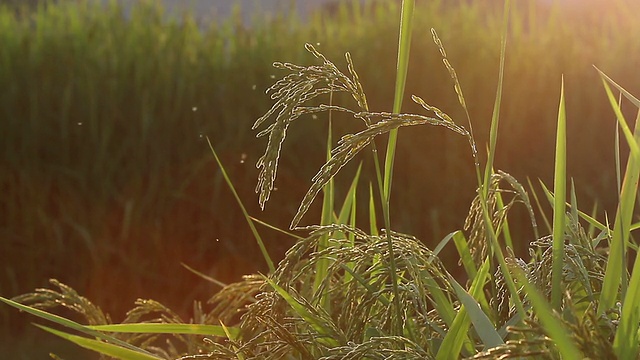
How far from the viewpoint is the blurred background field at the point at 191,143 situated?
442 cm

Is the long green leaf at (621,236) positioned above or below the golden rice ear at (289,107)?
below

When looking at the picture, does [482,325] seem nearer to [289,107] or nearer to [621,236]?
[621,236]

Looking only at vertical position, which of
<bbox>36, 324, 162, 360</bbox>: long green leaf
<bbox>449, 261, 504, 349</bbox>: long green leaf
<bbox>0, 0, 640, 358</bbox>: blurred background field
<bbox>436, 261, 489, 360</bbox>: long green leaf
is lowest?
<bbox>0, 0, 640, 358</bbox>: blurred background field

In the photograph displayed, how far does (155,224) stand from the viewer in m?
4.45

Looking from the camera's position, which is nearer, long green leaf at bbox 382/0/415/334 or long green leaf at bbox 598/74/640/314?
long green leaf at bbox 598/74/640/314

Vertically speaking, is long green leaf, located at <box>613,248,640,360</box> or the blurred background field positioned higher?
long green leaf, located at <box>613,248,640,360</box>

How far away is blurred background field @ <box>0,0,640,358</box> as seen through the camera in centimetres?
442

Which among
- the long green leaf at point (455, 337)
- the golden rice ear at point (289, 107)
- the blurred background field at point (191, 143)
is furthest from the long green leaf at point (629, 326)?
the blurred background field at point (191, 143)

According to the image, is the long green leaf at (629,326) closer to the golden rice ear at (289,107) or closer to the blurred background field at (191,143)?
the golden rice ear at (289,107)

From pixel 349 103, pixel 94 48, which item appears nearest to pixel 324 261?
pixel 349 103

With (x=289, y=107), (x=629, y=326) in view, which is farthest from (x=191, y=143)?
(x=629, y=326)

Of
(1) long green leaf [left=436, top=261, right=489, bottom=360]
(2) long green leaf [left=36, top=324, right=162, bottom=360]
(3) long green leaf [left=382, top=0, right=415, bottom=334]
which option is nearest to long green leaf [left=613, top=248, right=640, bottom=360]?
(1) long green leaf [left=436, top=261, right=489, bottom=360]

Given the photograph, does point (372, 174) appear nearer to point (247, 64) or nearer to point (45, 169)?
point (247, 64)

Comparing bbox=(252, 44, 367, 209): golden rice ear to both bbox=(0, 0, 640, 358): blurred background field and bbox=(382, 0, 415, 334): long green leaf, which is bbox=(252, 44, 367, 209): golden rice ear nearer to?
bbox=(382, 0, 415, 334): long green leaf
